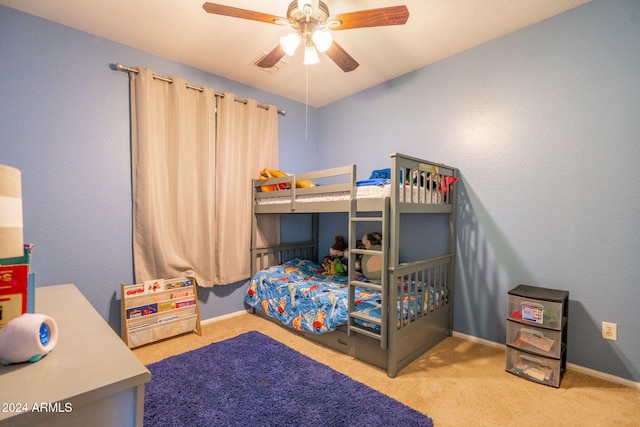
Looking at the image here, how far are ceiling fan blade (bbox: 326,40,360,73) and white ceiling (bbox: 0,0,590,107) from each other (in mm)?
324

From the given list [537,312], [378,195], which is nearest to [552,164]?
[537,312]

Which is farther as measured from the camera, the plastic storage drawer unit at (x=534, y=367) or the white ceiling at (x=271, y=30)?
the white ceiling at (x=271, y=30)

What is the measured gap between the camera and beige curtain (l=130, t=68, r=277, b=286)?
2.52 meters

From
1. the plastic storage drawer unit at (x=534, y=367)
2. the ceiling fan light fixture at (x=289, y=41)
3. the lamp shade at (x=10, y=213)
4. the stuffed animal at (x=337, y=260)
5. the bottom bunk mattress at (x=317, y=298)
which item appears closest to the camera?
the lamp shade at (x=10, y=213)

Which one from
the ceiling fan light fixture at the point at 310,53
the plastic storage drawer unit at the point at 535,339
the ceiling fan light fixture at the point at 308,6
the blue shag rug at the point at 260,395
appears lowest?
the blue shag rug at the point at 260,395

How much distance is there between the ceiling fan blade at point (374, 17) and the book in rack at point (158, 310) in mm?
2418

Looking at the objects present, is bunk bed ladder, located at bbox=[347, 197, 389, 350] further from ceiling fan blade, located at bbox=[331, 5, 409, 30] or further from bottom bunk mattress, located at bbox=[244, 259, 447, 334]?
ceiling fan blade, located at bbox=[331, 5, 409, 30]

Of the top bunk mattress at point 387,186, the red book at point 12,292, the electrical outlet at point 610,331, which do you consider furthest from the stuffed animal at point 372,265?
the red book at point 12,292

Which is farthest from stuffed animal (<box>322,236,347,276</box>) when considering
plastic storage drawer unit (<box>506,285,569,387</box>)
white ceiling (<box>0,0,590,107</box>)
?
white ceiling (<box>0,0,590,107</box>)

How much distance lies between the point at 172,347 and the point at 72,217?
1282mm

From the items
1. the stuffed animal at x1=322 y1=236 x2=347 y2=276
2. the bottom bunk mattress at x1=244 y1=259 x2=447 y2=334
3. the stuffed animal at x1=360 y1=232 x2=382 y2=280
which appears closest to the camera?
the bottom bunk mattress at x1=244 y1=259 x2=447 y2=334

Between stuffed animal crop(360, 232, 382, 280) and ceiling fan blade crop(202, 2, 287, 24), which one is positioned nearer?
ceiling fan blade crop(202, 2, 287, 24)

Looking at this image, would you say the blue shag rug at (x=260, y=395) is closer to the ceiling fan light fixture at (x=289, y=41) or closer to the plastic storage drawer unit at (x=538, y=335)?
the plastic storage drawer unit at (x=538, y=335)

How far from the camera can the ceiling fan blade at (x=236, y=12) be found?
5.03 feet
